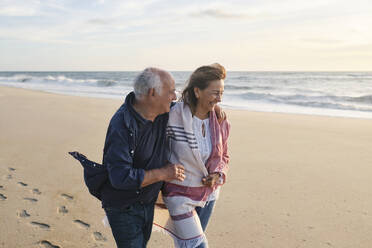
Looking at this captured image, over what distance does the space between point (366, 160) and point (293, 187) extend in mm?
2023

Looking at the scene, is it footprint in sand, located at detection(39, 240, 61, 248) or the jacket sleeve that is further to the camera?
footprint in sand, located at detection(39, 240, 61, 248)

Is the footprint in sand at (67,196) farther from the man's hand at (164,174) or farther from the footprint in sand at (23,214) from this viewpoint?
the man's hand at (164,174)

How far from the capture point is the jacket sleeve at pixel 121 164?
1887 millimetres

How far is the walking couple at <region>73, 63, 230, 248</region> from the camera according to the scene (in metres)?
1.95

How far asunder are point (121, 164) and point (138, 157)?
18 cm

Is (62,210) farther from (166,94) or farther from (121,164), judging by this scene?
(166,94)

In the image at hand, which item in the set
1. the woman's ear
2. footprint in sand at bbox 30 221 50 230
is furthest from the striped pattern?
footprint in sand at bbox 30 221 50 230

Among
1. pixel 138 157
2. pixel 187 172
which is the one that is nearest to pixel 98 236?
pixel 187 172

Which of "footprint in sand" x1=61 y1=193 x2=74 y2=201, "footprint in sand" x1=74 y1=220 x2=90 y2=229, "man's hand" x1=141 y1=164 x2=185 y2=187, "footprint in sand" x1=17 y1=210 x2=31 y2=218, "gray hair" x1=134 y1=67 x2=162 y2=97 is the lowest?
"footprint in sand" x1=74 y1=220 x2=90 y2=229

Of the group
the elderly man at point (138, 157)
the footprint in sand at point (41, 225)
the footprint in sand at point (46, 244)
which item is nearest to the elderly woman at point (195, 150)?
the elderly man at point (138, 157)

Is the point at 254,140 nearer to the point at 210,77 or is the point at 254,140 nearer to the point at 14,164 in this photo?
the point at 14,164

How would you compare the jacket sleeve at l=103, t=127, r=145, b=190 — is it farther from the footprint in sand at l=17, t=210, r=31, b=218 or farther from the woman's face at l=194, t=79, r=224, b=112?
the footprint in sand at l=17, t=210, r=31, b=218

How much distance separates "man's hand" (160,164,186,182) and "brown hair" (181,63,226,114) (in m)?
0.44

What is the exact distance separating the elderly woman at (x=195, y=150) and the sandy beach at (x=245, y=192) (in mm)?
1201
